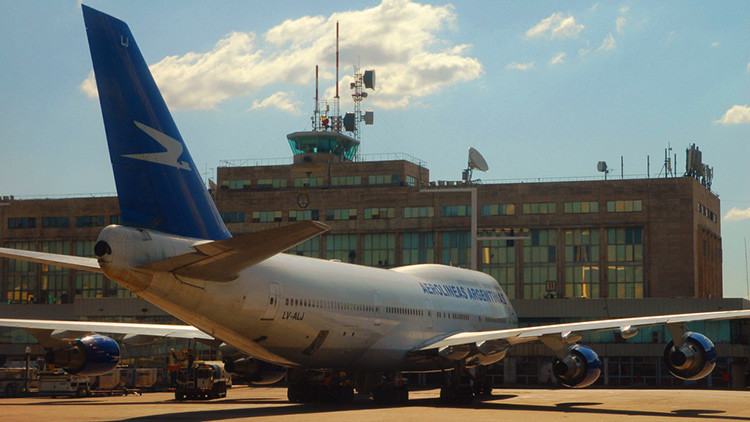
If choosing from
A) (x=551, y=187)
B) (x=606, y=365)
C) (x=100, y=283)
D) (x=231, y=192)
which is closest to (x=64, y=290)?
(x=100, y=283)

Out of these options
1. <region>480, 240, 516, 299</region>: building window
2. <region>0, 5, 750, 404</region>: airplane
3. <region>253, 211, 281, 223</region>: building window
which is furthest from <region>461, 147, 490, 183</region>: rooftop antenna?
<region>0, 5, 750, 404</region>: airplane

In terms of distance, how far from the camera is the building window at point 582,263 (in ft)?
273

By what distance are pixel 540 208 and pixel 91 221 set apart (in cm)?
4727

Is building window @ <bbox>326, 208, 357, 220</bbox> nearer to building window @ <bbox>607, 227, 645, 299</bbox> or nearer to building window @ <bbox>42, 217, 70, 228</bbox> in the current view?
building window @ <bbox>607, 227, 645, 299</bbox>

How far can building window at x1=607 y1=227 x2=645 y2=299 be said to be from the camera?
82000mm

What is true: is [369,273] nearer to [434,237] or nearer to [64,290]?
[434,237]

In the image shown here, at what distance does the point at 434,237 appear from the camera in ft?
282

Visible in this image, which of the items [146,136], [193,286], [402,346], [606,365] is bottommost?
[606,365]

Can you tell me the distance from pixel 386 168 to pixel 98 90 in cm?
7204

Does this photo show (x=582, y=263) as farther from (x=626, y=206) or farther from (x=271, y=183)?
(x=271, y=183)

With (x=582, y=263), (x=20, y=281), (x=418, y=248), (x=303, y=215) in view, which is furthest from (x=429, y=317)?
(x=20, y=281)

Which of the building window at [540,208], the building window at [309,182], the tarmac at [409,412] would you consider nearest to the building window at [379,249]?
the building window at [309,182]

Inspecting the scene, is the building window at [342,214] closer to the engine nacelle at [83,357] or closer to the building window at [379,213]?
the building window at [379,213]

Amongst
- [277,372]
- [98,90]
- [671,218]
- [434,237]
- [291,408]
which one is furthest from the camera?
[434,237]
